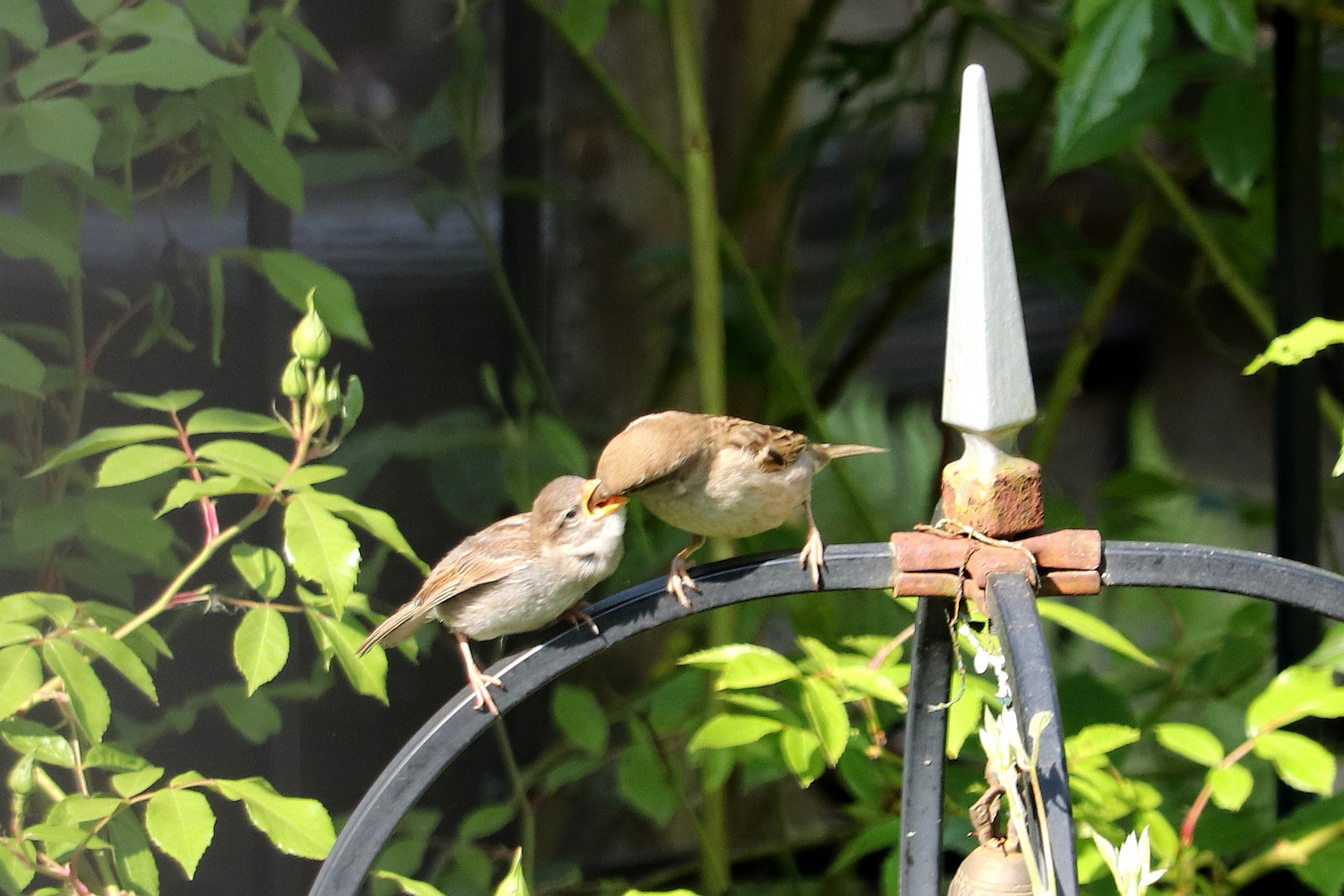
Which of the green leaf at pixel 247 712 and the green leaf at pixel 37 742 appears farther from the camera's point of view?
the green leaf at pixel 247 712

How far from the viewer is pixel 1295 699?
3.91 feet

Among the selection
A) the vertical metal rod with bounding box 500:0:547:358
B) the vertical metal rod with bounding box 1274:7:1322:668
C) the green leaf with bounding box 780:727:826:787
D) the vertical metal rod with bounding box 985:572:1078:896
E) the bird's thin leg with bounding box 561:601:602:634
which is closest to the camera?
the vertical metal rod with bounding box 985:572:1078:896

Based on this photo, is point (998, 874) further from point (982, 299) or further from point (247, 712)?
point (247, 712)

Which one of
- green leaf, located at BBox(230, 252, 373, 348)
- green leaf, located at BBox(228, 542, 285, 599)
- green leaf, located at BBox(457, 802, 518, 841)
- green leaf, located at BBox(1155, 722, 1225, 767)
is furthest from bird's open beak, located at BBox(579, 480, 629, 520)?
green leaf, located at BBox(457, 802, 518, 841)

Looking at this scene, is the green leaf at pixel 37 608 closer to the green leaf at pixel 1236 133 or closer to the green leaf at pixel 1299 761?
the green leaf at pixel 1299 761

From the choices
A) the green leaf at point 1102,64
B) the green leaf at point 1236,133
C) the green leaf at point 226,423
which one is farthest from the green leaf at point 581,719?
the green leaf at point 1236,133

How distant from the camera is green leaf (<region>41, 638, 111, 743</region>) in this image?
120 centimetres

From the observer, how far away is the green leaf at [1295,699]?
116 cm

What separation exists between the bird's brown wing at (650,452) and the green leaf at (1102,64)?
51 cm

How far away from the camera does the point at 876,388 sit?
3365 millimetres

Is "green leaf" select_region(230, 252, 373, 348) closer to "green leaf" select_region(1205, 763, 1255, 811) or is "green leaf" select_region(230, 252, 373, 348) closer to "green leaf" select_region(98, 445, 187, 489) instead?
"green leaf" select_region(98, 445, 187, 489)

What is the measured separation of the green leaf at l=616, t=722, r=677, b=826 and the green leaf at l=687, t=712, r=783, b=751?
511mm

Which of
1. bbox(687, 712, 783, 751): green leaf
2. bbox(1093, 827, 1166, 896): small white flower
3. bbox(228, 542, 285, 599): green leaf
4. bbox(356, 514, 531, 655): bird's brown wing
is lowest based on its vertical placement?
bbox(687, 712, 783, 751): green leaf

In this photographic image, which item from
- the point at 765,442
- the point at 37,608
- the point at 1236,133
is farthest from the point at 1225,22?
the point at 37,608
